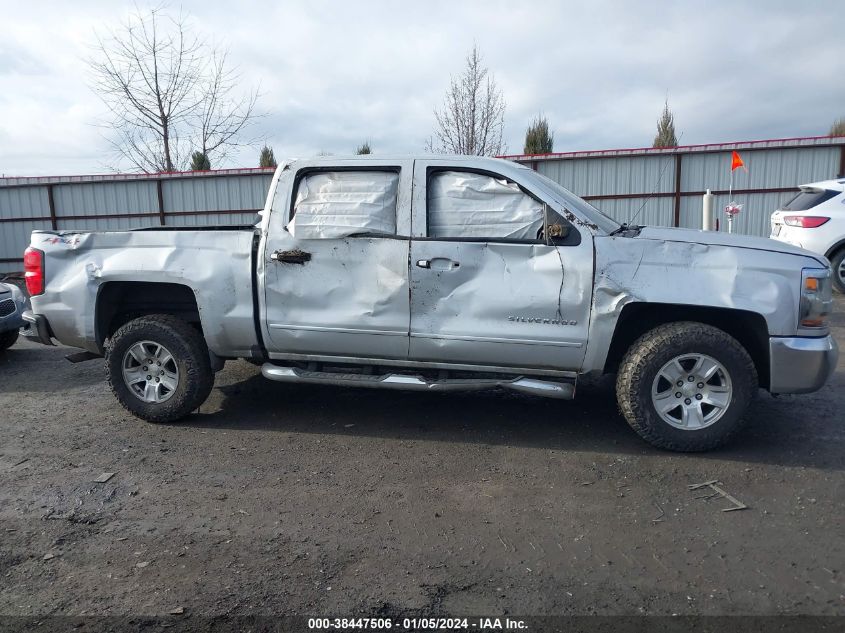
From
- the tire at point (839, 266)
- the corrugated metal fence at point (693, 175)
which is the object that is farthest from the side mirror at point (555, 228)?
the corrugated metal fence at point (693, 175)

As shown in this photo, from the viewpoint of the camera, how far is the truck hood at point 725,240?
4.19 meters

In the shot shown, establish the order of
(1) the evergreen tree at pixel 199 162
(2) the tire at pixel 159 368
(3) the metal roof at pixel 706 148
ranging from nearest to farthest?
(2) the tire at pixel 159 368, (3) the metal roof at pixel 706 148, (1) the evergreen tree at pixel 199 162

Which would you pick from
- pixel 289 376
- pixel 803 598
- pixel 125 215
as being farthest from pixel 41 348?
pixel 125 215

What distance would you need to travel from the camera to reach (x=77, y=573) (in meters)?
3.04

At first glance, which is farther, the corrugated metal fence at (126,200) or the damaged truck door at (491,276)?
the corrugated metal fence at (126,200)

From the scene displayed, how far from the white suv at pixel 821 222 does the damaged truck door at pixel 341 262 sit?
7689 millimetres

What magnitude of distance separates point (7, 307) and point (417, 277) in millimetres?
5614

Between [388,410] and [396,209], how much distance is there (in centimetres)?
167

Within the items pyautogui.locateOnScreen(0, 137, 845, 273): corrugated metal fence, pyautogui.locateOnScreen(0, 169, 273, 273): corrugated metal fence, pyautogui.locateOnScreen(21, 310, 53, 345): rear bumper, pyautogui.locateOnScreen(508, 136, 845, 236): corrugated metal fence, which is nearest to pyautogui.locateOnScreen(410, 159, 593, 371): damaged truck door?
pyautogui.locateOnScreen(21, 310, 53, 345): rear bumper

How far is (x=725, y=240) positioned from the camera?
431cm

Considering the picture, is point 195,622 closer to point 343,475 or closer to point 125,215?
point 343,475

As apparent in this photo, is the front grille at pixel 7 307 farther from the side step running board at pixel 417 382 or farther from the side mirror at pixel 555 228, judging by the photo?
the side mirror at pixel 555 228

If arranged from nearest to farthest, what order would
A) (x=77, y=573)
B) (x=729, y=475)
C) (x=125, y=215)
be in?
(x=77, y=573) < (x=729, y=475) < (x=125, y=215)

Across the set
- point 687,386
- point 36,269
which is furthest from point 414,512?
point 36,269
